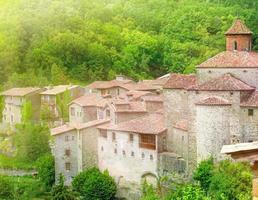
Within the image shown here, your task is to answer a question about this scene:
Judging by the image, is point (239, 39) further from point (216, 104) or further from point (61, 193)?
point (61, 193)

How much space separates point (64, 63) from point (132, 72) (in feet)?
30.2

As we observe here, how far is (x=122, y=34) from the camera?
92.2m

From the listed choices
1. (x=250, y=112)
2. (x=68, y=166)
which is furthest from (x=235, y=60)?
(x=68, y=166)

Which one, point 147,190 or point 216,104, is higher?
point 216,104

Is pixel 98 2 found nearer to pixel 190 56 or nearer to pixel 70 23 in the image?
pixel 70 23

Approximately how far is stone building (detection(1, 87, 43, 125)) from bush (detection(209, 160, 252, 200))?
117ft

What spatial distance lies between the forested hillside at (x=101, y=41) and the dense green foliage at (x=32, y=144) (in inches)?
679

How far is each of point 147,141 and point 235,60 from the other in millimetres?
8201

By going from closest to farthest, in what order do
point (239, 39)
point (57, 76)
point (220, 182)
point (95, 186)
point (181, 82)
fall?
point (220, 182)
point (239, 39)
point (181, 82)
point (95, 186)
point (57, 76)

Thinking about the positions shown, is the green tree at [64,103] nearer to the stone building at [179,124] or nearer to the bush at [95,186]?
the stone building at [179,124]

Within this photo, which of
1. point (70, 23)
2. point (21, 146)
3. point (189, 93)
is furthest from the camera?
point (70, 23)

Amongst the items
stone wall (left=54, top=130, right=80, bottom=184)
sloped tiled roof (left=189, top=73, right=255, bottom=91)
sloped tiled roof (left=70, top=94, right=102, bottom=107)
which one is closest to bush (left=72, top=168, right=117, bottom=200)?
stone wall (left=54, top=130, right=80, bottom=184)

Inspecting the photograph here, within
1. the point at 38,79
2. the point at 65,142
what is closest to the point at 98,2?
the point at 38,79

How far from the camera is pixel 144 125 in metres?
40.8
